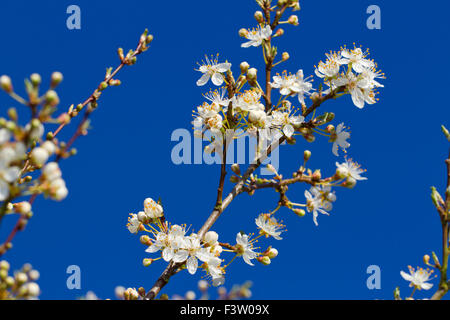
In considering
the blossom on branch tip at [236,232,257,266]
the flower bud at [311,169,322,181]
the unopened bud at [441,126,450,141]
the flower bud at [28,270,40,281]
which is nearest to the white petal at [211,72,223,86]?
the flower bud at [311,169,322,181]

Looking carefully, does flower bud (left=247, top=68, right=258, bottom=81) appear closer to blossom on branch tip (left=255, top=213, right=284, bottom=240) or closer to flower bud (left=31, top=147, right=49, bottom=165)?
blossom on branch tip (left=255, top=213, right=284, bottom=240)

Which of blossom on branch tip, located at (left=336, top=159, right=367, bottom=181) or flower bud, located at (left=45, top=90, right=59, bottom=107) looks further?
blossom on branch tip, located at (left=336, top=159, right=367, bottom=181)

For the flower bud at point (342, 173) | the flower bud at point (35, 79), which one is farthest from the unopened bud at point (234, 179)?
the flower bud at point (35, 79)

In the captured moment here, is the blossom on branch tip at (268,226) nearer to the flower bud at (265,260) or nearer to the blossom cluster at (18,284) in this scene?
the flower bud at (265,260)

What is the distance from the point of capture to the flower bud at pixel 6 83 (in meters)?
1.53

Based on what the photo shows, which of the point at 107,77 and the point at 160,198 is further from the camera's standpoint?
the point at 160,198

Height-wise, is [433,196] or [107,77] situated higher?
[107,77]

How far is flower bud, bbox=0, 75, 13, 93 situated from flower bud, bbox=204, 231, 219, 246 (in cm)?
119

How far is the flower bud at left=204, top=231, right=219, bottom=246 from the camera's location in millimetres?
2320

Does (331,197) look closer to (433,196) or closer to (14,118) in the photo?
(433,196)

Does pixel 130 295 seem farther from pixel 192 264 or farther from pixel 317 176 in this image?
pixel 317 176
